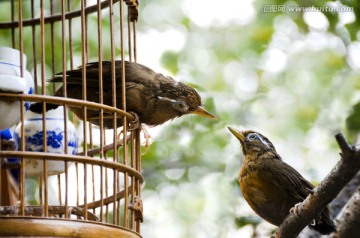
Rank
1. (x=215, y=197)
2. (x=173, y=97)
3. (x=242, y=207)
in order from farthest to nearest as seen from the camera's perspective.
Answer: (x=215, y=197), (x=242, y=207), (x=173, y=97)

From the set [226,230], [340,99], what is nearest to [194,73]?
[340,99]

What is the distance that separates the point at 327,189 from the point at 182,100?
1.60 metres

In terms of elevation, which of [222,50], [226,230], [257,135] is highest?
[222,50]

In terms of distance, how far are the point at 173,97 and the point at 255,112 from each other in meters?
3.15

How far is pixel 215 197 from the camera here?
7605mm

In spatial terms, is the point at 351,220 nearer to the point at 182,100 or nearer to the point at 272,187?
the point at 272,187

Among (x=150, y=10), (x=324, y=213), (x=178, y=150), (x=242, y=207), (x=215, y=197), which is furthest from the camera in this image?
(x=150, y=10)

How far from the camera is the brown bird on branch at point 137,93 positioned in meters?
4.18

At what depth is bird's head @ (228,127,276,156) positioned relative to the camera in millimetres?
4730

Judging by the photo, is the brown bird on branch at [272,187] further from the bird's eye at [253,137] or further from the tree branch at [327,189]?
the tree branch at [327,189]

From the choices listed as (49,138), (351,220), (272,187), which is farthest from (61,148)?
(351,220)

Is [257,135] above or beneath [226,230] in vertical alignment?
above

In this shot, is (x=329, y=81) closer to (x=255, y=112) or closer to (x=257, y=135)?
(x=255, y=112)

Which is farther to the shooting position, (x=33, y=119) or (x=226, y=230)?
(x=226, y=230)
